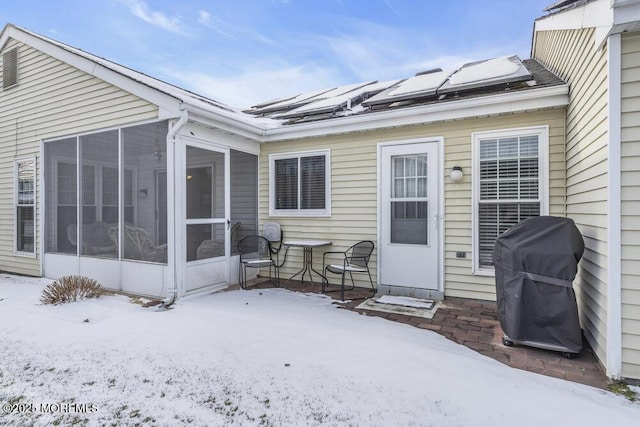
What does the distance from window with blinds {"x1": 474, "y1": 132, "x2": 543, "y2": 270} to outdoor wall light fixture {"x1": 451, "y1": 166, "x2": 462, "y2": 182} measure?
0.23 meters

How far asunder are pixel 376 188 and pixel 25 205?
258 inches

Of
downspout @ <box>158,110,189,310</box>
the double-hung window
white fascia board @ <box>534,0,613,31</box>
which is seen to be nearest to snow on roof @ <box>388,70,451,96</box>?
white fascia board @ <box>534,0,613,31</box>

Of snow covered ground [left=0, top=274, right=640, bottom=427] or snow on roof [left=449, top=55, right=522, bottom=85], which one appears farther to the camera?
snow on roof [left=449, top=55, right=522, bottom=85]

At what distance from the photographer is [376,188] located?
5.07 metres

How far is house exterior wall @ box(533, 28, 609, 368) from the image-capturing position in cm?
262

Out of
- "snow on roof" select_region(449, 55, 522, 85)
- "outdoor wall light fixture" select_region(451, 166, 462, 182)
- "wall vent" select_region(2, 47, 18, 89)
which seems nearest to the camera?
"outdoor wall light fixture" select_region(451, 166, 462, 182)

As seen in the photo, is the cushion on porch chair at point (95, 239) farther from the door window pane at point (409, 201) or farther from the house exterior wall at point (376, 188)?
the door window pane at point (409, 201)

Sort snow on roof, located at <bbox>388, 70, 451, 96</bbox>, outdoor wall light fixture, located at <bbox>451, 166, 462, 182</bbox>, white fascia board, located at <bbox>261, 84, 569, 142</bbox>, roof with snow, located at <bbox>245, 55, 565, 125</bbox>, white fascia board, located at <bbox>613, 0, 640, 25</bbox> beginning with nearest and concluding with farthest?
white fascia board, located at <bbox>613, 0, 640, 25</bbox>, white fascia board, located at <bbox>261, 84, 569, 142</bbox>, roof with snow, located at <bbox>245, 55, 565, 125</bbox>, outdoor wall light fixture, located at <bbox>451, 166, 462, 182</bbox>, snow on roof, located at <bbox>388, 70, 451, 96</bbox>

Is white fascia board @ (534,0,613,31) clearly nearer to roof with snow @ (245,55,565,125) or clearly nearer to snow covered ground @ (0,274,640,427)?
roof with snow @ (245,55,565,125)

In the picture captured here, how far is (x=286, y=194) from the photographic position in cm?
589

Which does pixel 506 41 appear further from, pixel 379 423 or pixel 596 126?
pixel 379 423

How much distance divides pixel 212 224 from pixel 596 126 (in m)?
4.62

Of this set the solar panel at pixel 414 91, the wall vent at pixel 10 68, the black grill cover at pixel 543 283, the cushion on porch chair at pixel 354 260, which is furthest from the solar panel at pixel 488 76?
the wall vent at pixel 10 68

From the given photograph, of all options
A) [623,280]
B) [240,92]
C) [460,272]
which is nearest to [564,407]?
[623,280]
